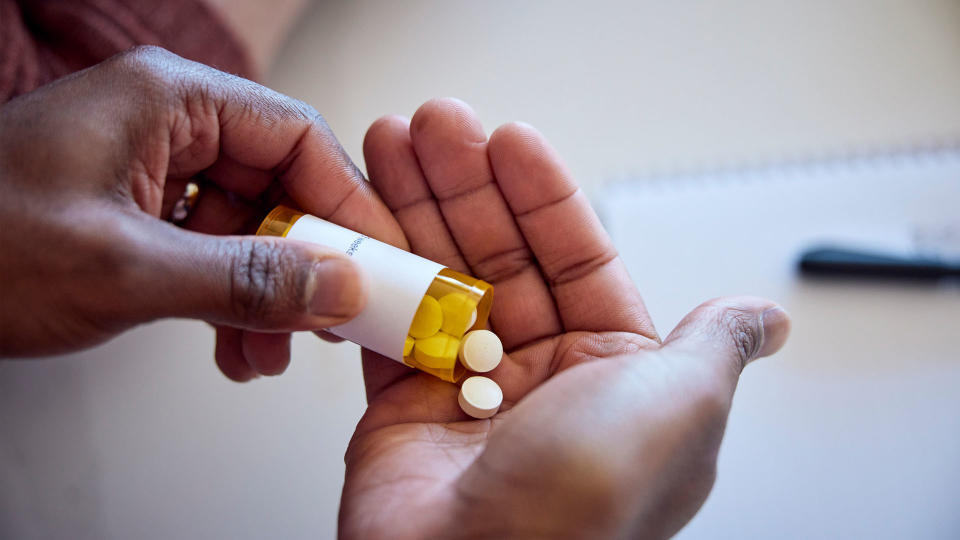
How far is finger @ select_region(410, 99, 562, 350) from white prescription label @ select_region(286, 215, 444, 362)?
0.69 feet

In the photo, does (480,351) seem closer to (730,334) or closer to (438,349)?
(438,349)

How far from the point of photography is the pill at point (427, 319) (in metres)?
0.98

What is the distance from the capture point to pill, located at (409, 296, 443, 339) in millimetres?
982

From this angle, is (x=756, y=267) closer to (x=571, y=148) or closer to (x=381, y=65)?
(x=571, y=148)

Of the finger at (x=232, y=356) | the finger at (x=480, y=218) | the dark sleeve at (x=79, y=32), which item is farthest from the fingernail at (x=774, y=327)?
the dark sleeve at (x=79, y=32)

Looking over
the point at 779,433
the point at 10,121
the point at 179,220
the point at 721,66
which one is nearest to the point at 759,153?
the point at 721,66

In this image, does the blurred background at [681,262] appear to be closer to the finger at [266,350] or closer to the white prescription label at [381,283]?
the finger at [266,350]

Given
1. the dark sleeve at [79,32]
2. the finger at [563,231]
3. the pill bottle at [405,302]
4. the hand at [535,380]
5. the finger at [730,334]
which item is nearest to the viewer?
the hand at [535,380]

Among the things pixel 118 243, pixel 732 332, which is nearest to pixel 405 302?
pixel 118 243

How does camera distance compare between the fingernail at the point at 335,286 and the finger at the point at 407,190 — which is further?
the finger at the point at 407,190

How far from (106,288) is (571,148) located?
1200 millimetres

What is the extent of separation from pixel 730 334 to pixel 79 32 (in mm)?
1430

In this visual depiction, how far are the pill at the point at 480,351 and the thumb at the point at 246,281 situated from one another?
0.25 metres

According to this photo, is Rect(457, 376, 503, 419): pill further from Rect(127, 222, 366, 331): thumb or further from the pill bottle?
Rect(127, 222, 366, 331): thumb
